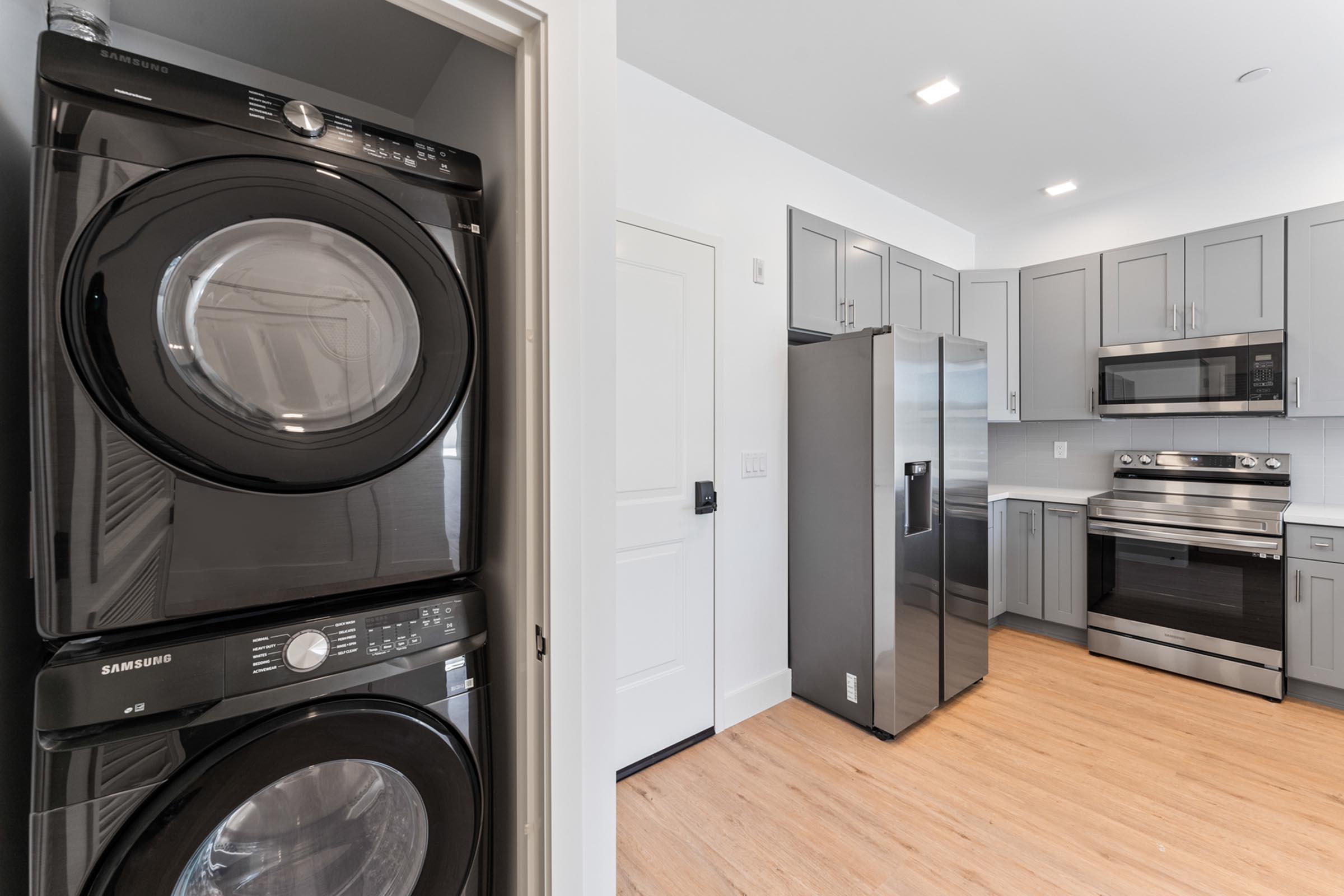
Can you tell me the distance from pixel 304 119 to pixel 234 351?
0.39 metres

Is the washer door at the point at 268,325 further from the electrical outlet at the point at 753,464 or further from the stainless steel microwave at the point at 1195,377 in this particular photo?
the stainless steel microwave at the point at 1195,377

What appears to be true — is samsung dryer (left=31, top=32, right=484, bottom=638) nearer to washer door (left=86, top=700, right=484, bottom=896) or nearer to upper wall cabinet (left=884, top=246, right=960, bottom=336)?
washer door (left=86, top=700, right=484, bottom=896)

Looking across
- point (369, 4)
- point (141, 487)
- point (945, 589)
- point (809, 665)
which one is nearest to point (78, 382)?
point (141, 487)

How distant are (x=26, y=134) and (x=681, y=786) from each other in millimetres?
2430

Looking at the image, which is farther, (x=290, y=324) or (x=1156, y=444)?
(x=1156, y=444)

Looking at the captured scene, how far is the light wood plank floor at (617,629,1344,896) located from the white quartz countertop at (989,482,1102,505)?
1102 millimetres

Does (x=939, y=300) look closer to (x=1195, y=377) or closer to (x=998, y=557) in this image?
(x=1195, y=377)

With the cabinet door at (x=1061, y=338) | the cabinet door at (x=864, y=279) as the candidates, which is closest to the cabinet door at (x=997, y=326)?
the cabinet door at (x=1061, y=338)

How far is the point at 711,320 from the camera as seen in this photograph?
2428mm

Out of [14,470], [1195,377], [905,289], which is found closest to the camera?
[14,470]

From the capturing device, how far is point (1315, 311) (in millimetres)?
2711

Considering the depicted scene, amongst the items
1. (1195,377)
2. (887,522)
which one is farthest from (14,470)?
(1195,377)

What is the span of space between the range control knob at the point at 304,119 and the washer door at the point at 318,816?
897mm

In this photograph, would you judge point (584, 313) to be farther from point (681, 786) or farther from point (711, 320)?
point (681, 786)
